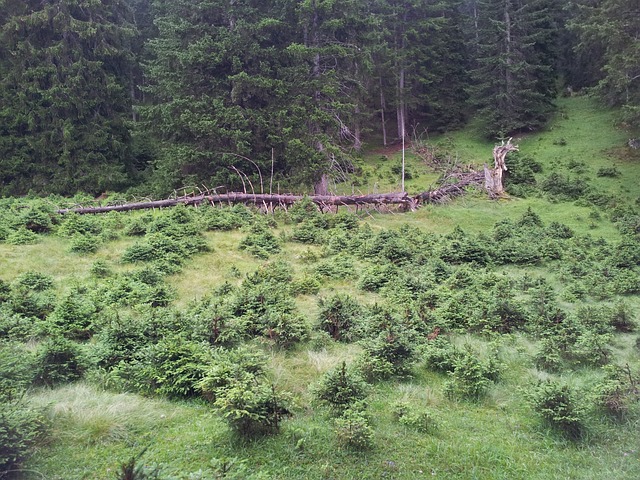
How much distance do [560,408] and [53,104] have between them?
30151 millimetres

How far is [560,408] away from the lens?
5445mm

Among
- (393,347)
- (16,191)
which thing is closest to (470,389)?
(393,347)

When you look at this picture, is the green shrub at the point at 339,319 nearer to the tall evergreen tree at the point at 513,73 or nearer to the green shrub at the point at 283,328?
the green shrub at the point at 283,328

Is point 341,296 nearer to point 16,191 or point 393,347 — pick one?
point 393,347

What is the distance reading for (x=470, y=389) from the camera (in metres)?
6.44

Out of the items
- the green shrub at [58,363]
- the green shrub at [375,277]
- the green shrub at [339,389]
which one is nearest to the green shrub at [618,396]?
the green shrub at [339,389]

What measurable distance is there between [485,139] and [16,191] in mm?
31012

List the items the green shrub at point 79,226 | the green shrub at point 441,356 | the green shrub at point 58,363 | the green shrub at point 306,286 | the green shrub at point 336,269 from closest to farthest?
the green shrub at point 58,363, the green shrub at point 441,356, the green shrub at point 306,286, the green shrub at point 336,269, the green shrub at point 79,226

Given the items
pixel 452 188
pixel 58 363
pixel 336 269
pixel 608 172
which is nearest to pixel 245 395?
pixel 58 363

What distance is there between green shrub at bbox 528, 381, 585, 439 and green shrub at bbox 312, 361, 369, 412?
2.07 meters

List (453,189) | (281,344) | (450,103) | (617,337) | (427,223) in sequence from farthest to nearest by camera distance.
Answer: (450,103), (453,189), (427,223), (617,337), (281,344)

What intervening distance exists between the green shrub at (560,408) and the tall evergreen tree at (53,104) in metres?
26.6

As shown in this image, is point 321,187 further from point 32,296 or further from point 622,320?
point 622,320

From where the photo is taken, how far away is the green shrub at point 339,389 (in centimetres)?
584
